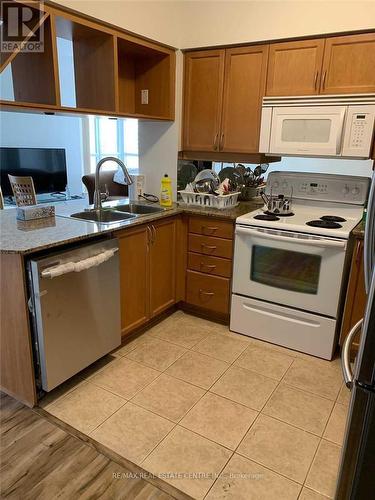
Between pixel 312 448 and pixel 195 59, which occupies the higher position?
pixel 195 59

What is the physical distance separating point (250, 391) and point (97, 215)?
1583 millimetres

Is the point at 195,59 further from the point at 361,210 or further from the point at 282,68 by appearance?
the point at 361,210

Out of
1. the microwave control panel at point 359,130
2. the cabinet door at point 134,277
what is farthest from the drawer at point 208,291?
the microwave control panel at point 359,130

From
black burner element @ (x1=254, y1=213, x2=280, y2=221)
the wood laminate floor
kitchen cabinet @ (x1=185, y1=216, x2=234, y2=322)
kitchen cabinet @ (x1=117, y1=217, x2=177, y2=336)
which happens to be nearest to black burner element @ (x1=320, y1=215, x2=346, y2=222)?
black burner element @ (x1=254, y1=213, x2=280, y2=221)

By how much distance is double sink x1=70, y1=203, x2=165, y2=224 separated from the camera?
8.67 feet

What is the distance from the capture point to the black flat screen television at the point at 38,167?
4855 millimetres

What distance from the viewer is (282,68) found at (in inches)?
102

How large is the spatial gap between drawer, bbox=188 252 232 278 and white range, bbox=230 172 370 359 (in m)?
0.12

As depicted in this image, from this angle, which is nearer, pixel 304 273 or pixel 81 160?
pixel 304 273

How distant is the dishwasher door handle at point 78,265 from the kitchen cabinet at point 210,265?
33.9 inches

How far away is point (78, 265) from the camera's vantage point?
193cm

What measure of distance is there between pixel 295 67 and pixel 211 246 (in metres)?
1.39

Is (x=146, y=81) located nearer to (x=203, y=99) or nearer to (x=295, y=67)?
(x=203, y=99)

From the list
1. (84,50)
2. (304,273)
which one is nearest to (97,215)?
(84,50)
